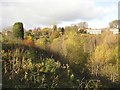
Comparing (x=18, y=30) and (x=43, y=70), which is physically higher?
(x=18, y=30)

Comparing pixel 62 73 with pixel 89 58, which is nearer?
pixel 62 73

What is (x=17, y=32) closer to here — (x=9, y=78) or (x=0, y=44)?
(x=0, y=44)

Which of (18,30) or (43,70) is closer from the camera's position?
(43,70)

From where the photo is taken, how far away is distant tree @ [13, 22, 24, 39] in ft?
44.3

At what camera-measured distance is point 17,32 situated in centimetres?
1359

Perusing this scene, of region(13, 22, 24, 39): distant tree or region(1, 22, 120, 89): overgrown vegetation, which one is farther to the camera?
region(13, 22, 24, 39): distant tree

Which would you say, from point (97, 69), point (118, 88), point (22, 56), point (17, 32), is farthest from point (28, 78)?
point (17, 32)

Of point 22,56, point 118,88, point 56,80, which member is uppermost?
point 22,56

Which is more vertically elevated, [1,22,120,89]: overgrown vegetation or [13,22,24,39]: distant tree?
[13,22,24,39]: distant tree

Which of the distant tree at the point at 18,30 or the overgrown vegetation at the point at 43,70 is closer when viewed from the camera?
the overgrown vegetation at the point at 43,70

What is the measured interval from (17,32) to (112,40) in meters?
5.22

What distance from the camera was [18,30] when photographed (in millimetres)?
13633

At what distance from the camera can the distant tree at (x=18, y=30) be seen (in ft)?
44.3

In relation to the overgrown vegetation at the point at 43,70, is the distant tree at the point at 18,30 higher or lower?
higher
